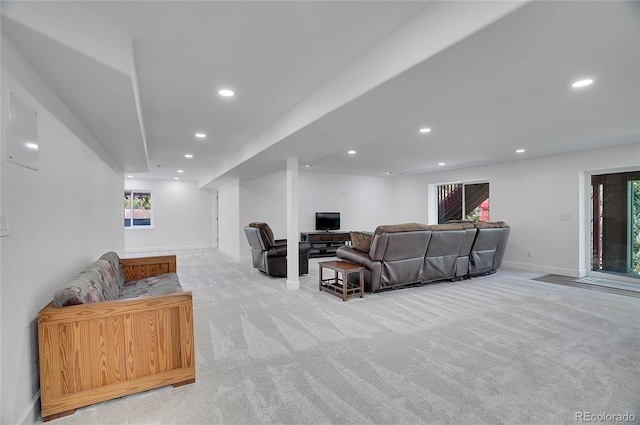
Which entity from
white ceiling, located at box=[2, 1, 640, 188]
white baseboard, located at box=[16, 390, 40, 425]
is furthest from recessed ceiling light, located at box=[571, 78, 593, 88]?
white baseboard, located at box=[16, 390, 40, 425]

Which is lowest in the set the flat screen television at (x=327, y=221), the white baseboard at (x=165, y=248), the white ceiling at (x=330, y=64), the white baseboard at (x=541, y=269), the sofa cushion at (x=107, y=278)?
the white baseboard at (x=541, y=269)

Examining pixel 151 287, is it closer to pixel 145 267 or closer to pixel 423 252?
pixel 145 267

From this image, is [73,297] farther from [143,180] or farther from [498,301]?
[143,180]

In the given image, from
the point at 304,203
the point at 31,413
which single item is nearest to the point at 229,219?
the point at 304,203

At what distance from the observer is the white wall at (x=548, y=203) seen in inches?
218

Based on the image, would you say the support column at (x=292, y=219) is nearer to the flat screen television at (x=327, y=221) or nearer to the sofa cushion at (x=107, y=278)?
the sofa cushion at (x=107, y=278)

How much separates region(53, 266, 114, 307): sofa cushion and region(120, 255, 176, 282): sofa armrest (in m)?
1.22

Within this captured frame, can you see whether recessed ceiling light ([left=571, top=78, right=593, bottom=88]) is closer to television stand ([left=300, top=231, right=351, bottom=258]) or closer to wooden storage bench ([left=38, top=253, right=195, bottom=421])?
wooden storage bench ([left=38, top=253, right=195, bottom=421])

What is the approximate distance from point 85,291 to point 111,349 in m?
0.44

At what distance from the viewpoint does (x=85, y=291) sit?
2.04 m

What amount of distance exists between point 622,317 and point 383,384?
3.30m

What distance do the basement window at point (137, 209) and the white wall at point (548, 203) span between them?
987 cm

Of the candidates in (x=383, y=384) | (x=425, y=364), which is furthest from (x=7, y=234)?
(x=425, y=364)

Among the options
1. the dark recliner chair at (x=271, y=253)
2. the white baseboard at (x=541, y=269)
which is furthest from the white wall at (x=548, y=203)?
the dark recliner chair at (x=271, y=253)
